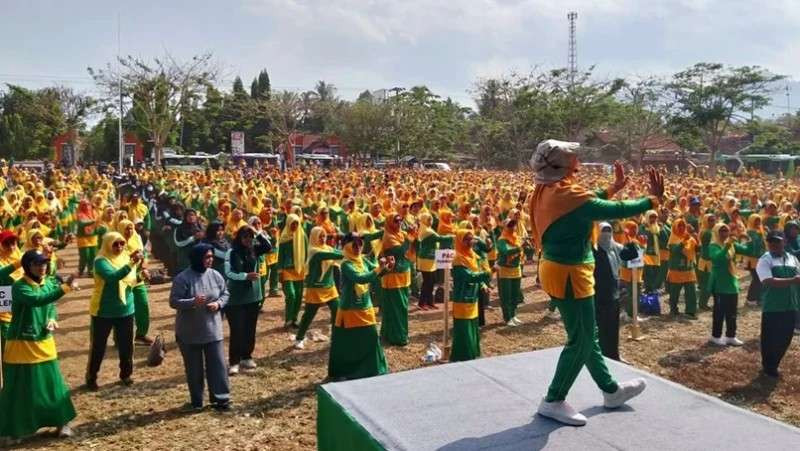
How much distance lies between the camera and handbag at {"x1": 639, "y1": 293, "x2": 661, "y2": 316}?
11.3 metres

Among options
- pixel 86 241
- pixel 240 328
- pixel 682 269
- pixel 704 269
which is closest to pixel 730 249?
pixel 682 269

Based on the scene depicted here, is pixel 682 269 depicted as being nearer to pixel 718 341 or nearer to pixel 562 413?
pixel 718 341

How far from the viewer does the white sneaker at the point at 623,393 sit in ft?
15.3

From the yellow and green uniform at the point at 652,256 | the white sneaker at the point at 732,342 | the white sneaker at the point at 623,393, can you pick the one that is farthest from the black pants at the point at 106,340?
the yellow and green uniform at the point at 652,256

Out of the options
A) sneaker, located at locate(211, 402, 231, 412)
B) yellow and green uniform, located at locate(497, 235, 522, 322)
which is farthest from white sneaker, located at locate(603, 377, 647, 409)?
yellow and green uniform, located at locate(497, 235, 522, 322)

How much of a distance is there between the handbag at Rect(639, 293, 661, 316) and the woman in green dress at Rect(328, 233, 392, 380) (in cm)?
573

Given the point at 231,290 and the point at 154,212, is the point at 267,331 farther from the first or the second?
the point at 154,212

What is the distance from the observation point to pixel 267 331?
10.0 m

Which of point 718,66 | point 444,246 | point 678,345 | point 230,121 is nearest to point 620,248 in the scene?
point 678,345

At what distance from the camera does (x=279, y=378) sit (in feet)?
25.8

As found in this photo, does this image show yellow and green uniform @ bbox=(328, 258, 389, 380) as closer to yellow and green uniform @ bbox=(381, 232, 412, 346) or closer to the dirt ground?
the dirt ground

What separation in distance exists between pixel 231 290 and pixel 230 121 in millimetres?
53488

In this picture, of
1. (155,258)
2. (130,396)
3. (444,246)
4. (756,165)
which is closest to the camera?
(130,396)

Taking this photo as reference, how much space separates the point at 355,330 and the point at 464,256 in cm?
177
